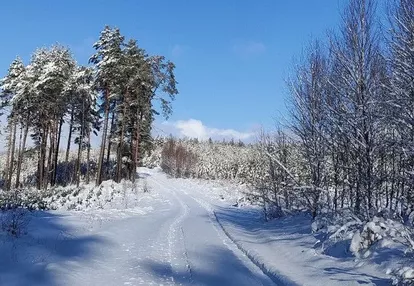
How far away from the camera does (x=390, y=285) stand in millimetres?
6340

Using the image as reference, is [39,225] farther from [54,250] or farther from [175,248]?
[175,248]

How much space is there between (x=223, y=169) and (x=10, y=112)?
51.8 meters

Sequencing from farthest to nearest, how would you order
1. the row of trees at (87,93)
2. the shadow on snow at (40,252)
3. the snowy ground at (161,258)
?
the row of trees at (87,93), the snowy ground at (161,258), the shadow on snow at (40,252)

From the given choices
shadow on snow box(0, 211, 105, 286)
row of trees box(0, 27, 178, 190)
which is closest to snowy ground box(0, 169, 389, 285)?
shadow on snow box(0, 211, 105, 286)

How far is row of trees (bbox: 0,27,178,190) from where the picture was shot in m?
32.5

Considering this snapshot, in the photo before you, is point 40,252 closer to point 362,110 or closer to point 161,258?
point 161,258

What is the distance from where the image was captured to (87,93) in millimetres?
35375

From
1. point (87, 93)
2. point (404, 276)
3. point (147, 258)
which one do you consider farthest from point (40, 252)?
point (87, 93)

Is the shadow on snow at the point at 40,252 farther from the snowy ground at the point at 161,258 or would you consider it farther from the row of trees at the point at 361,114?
the row of trees at the point at 361,114

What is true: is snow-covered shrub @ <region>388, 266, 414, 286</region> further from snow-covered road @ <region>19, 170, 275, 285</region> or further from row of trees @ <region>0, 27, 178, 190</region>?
row of trees @ <region>0, 27, 178, 190</region>

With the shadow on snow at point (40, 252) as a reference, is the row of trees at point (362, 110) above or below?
above

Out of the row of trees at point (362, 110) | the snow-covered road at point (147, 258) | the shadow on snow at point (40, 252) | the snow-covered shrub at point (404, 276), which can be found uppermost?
the row of trees at point (362, 110)

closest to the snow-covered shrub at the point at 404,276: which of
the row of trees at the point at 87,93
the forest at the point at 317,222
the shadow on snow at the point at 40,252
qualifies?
the forest at the point at 317,222

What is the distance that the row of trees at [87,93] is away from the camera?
32.5 meters
